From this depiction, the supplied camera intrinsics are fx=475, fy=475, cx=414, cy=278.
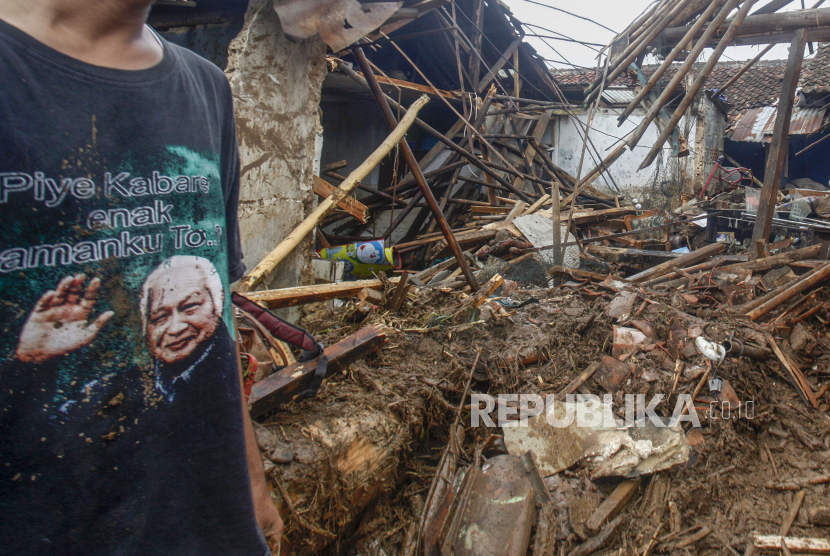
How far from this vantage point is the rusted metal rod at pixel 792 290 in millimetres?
4031

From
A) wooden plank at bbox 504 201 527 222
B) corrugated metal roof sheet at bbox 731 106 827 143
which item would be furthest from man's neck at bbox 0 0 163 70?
corrugated metal roof sheet at bbox 731 106 827 143

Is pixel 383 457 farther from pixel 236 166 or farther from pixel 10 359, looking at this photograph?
pixel 10 359

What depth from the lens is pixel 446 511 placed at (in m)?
2.36

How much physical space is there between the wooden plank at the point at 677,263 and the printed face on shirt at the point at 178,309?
582 cm

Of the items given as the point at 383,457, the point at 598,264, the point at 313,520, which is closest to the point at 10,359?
the point at 313,520

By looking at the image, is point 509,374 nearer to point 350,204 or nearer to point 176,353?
point 350,204

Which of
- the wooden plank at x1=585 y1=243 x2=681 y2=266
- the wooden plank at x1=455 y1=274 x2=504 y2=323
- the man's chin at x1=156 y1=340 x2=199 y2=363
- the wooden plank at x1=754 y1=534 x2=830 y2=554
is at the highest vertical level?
the man's chin at x1=156 y1=340 x2=199 y2=363

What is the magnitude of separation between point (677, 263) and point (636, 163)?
8.25 meters

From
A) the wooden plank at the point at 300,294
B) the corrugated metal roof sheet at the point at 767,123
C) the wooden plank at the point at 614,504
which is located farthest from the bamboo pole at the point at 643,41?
the corrugated metal roof sheet at the point at 767,123

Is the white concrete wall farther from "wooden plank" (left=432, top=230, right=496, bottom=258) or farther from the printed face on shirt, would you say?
the printed face on shirt

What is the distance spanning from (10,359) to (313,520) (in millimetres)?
1671

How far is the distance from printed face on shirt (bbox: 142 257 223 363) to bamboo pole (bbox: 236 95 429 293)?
6.47ft

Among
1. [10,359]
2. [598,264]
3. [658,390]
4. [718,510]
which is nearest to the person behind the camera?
[10,359]

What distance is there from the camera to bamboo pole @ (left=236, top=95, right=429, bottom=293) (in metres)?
2.84
